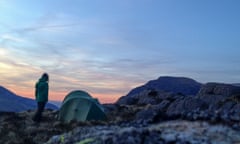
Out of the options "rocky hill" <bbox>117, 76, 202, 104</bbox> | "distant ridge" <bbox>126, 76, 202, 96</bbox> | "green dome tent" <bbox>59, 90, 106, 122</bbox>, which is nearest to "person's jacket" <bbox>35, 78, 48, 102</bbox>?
"green dome tent" <bbox>59, 90, 106, 122</bbox>

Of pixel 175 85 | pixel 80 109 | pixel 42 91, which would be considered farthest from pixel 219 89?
pixel 175 85

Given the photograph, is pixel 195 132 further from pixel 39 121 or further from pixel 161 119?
pixel 39 121

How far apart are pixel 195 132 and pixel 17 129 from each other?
653 inches

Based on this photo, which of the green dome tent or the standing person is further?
the green dome tent

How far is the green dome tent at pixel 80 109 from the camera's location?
34812 millimetres

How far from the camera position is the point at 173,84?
571 ft

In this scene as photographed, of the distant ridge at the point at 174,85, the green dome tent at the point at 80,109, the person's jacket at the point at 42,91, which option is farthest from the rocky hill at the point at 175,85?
the person's jacket at the point at 42,91

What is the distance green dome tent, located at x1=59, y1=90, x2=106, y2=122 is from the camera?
1371 inches

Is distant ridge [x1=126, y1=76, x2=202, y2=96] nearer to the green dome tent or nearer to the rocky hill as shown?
the rocky hill

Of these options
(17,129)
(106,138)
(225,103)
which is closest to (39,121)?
(17,129)

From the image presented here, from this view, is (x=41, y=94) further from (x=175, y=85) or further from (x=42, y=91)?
(x=175, y=85)

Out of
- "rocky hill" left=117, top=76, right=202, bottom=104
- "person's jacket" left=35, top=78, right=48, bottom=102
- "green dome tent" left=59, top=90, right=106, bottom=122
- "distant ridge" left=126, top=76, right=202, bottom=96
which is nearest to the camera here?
"person's jacket" left=35, top=78, right=48, bottom=102

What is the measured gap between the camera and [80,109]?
1388 inches

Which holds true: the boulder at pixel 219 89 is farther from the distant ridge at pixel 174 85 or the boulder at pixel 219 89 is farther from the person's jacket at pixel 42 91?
the distant ridge at pixel 174 85
